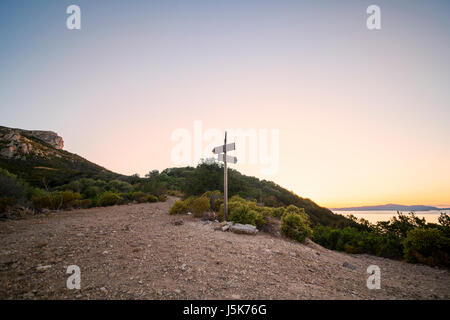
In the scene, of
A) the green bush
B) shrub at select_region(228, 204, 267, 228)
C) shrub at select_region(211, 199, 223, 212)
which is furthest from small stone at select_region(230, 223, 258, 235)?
the green bush

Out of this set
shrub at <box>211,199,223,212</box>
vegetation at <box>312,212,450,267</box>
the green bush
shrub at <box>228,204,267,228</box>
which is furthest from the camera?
shrub at <box>211,199,223,212</box>

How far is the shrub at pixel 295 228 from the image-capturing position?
676cm

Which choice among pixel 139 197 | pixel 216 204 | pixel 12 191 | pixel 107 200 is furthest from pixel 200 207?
pixel 12 191

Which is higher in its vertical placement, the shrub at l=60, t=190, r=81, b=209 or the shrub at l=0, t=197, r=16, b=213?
the shrub at l=0, t=197, r=16, b=213

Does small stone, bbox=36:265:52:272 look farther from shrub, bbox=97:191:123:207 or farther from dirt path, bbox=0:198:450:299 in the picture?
shrub, bbox=97:191:123:207

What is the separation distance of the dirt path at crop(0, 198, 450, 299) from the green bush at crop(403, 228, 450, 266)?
16.6 inches

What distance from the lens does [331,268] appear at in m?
4.52

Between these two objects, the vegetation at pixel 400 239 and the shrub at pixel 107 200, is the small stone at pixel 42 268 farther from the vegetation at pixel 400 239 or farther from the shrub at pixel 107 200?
the shrub at pixel 107 200

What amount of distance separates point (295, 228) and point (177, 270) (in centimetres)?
489

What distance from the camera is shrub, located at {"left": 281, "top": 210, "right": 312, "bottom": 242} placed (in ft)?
22.2

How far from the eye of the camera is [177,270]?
349 cm

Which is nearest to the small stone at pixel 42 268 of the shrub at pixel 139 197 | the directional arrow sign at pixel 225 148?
the directional arrow sign at pixel 225 148
